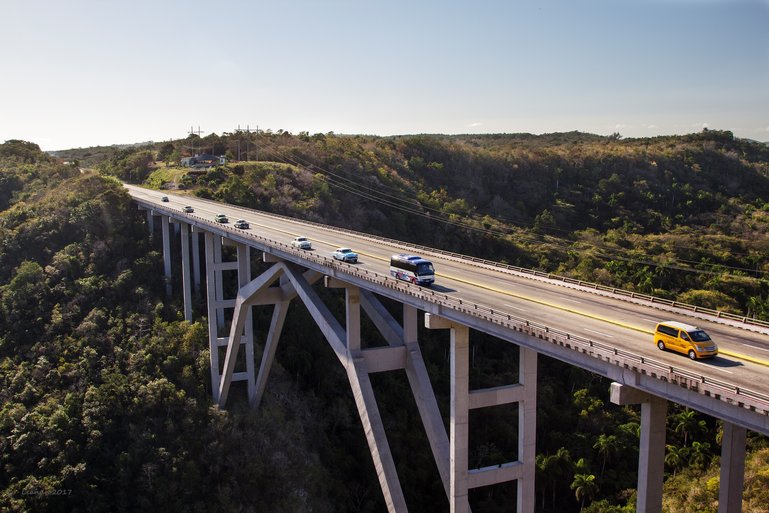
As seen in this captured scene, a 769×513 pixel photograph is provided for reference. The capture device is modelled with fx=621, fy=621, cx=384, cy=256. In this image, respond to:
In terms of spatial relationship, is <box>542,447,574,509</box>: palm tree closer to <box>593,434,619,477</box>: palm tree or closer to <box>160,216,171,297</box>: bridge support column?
<box>593,434,619,477</box>: palm tree

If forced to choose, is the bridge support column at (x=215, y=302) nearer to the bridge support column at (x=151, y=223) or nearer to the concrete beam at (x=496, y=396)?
the bridge support column at (x=151, y=223)

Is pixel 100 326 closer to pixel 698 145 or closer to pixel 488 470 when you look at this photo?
pixel 488 470

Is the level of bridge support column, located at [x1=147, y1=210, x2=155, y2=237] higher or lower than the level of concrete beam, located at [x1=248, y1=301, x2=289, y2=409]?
higher

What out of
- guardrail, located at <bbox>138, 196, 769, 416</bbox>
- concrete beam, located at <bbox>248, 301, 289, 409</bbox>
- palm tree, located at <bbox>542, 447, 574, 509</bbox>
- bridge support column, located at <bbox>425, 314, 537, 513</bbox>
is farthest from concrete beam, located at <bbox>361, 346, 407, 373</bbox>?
palm tree, located at <bbox>542, 447, 574, 509</bbox>

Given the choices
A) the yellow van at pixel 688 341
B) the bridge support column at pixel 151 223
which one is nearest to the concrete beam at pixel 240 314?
the yellow van at pixel 688 341

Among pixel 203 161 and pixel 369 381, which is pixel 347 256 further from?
pixel 203 161

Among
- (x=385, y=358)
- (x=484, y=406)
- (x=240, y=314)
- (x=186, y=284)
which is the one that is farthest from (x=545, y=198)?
(x=484, y=406)

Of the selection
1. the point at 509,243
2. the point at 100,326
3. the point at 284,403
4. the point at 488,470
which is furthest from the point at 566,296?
the point at 509,243
